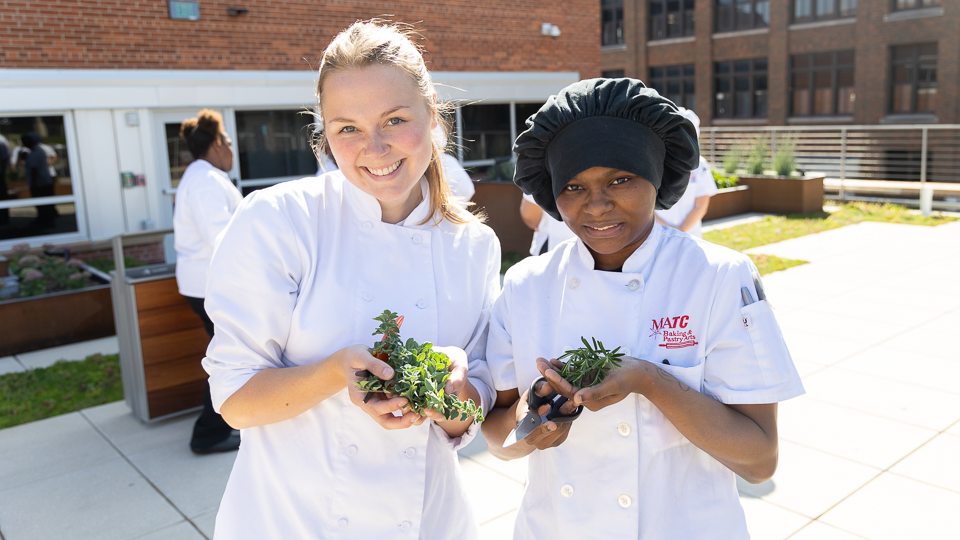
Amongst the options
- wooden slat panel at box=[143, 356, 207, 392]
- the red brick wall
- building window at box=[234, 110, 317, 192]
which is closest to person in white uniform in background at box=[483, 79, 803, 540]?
wooden slat panel at box=[143, 356, 207, 392]

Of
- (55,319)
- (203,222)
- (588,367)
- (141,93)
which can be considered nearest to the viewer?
(588,367)

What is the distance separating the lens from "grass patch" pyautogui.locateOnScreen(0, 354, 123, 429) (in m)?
5.39

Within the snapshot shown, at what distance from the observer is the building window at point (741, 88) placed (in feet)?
91.1

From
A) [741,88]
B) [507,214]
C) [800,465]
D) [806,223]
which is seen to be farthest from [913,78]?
[800,465]

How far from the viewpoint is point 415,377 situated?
4.72 ft

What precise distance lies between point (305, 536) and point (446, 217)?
0.84 m

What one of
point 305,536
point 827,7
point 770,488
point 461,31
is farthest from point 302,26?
point 827,7

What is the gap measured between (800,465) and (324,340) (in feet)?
11.0

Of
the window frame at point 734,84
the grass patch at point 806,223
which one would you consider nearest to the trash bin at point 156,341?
the grass patch at point 806,223

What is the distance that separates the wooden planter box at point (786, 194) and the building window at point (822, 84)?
1306 cm

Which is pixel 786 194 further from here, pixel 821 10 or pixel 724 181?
pixel 821 10

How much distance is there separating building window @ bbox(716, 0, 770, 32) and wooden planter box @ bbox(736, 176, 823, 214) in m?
15.5

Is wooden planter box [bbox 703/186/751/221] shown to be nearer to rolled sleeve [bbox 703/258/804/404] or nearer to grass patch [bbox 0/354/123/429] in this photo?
grass patch [bbox 0/354/123/429]

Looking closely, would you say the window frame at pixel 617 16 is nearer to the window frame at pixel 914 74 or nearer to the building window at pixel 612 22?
the building window at pixel 612 22
